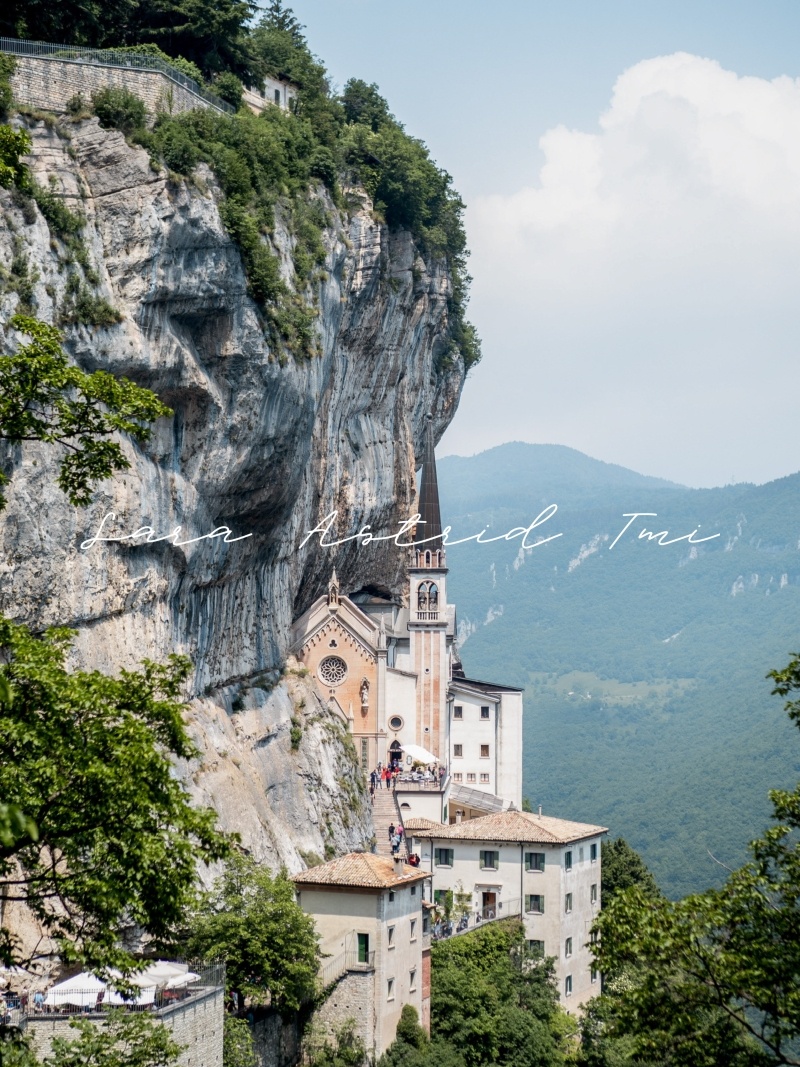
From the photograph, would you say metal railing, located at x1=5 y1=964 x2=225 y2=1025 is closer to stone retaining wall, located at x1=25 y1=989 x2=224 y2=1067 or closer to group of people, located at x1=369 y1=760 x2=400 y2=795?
stone retaining wall, located at x1=25 y1=989 x2=224 y2=1067

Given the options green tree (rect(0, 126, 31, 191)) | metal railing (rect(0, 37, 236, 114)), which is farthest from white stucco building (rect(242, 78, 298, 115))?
green tree (rect(0, 126, 31, 191))

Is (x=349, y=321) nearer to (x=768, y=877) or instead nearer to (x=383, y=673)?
(x=383, y=673)

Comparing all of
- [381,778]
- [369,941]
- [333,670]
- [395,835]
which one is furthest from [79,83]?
[381,778]

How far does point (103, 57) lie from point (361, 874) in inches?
1007

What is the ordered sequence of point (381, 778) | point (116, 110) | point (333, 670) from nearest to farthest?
1. point (116, 110)
2. point (381, 778)
3. point (333, 670)

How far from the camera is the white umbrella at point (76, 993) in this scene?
1515 inches

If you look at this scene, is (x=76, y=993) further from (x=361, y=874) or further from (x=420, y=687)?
(x=420, y=687)

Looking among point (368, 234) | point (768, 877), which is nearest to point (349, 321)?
point (368, 234)

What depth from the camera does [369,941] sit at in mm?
51625

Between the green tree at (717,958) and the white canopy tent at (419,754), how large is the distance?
57.9m

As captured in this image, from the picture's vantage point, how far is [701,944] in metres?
26.1

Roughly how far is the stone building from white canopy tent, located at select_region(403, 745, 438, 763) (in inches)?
1166

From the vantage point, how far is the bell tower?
88.4 m

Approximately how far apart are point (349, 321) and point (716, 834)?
3950 inches
